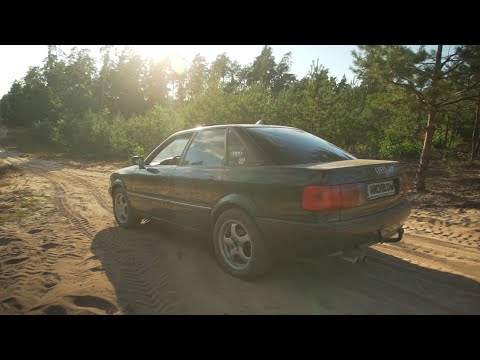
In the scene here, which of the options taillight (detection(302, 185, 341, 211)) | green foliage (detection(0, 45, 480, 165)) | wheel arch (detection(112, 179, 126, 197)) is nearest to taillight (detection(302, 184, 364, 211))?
taillight (detection(302, 185, 341, 211))

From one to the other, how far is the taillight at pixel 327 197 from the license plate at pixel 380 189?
1.07ft

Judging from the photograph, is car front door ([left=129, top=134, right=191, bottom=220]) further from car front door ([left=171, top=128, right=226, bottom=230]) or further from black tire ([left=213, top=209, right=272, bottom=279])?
black tire ([left=213, top=209, right=272, bottom=279])

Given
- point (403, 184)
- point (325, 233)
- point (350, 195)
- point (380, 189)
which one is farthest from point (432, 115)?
point (325, 233)

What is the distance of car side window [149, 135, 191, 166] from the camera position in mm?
4426

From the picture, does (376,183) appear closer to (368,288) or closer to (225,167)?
(368,288)

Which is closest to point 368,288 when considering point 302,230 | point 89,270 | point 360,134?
point 302,230

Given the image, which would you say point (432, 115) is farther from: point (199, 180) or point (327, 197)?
point (199, 180)

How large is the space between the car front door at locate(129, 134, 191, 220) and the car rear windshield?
131 cm

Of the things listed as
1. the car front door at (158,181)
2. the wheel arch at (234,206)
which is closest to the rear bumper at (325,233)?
the wheel arch at (234,206)

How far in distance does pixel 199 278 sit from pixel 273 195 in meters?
1.28

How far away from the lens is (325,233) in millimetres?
2629

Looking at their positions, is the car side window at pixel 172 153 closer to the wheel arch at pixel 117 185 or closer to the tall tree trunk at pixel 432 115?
the wheel arch at pixel 117 185
